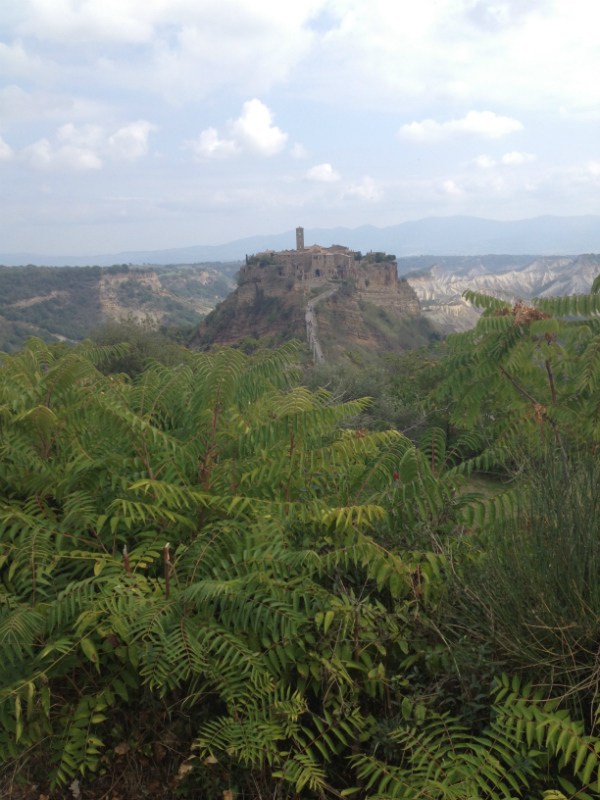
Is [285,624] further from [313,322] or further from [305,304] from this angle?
[305,304]

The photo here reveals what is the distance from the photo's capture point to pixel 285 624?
240 cm

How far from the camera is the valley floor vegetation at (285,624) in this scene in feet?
7.04

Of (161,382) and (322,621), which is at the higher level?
(161,382)

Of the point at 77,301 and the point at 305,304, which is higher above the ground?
the point at 77,301

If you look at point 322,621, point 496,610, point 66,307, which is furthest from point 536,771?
point 66,307

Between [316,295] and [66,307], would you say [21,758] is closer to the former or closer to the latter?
[316,295]

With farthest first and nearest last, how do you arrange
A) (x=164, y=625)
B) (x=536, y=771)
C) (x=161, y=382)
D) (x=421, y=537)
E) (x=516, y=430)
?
(x=516, y=430) → (x=161, y=382) → (x=421, y=537) → (x=164, y=625) → (x=536, y=771)

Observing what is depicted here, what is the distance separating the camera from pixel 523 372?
503 centimetres

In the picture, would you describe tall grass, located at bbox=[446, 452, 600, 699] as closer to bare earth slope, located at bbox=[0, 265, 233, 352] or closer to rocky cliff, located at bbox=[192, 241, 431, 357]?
rocky cliff, located at bbox=[192, 241, 431, 357]

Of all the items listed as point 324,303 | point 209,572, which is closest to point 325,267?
point 324,303

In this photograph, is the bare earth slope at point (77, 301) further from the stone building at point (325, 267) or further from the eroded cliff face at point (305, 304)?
the stone building at point (325, 267)

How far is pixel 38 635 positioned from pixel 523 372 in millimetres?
4384

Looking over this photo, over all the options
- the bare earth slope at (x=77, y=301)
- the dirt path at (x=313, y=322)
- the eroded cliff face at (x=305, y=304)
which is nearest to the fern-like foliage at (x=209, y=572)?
the dirt path at (x=313, y=322)

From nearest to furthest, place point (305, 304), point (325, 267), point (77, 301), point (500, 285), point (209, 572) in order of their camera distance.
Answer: point (209, 572), point (305, 304), point (325, 267), point (77, 301), point (500, 285)
